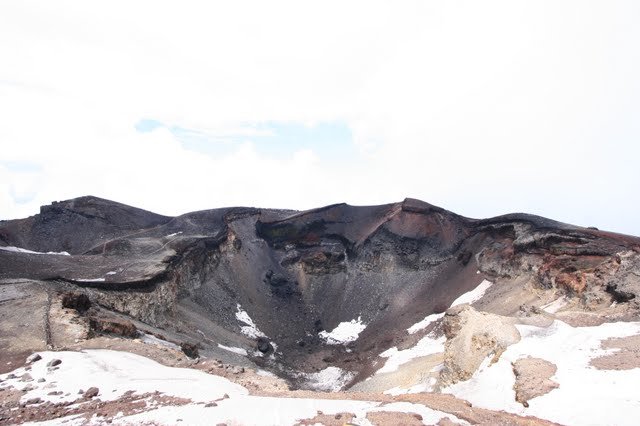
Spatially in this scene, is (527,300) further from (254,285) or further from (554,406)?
(254,285)

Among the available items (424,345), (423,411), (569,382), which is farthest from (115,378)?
(424,345)

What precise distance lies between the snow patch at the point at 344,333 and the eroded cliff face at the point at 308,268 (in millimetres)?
133

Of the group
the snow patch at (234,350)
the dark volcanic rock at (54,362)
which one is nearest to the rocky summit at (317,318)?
the dark volcanic rock at (54,362)

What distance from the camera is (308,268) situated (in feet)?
152

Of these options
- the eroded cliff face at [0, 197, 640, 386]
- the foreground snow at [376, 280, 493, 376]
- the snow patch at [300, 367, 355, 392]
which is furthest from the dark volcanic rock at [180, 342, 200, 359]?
the foreground snow at [376, 280, 493, 376]

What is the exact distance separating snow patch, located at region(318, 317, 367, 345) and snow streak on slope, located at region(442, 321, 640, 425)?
64.0 feet

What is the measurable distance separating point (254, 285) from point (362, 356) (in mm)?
14030

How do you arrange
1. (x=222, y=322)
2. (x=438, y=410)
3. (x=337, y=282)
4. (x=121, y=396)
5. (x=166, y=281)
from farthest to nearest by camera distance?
1. (x=337, y=282)
2. (x=222, y=322)
3. (x=166, y=281)
4. (x=121, y=396)
5. (x=438, y=410)

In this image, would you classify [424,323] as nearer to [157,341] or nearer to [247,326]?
[247,326]

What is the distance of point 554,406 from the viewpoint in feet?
41.5

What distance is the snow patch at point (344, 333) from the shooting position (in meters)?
36.6

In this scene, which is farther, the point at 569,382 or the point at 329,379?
the point at 329,379

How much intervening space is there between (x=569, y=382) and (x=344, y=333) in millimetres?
24991

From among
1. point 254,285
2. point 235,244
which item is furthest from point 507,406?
point 235,244
